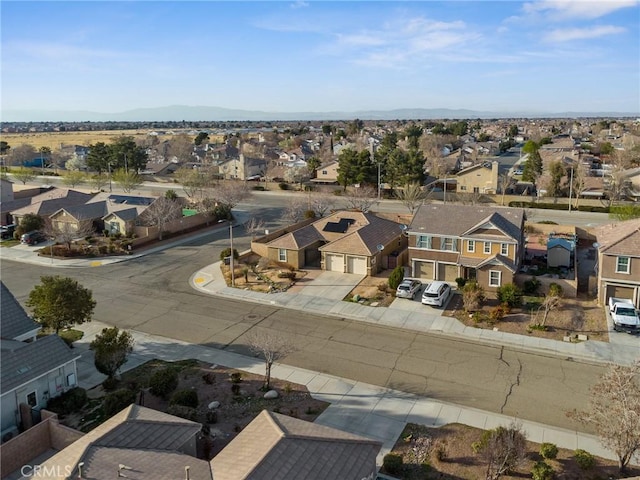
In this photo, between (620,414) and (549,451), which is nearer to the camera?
(620,414)

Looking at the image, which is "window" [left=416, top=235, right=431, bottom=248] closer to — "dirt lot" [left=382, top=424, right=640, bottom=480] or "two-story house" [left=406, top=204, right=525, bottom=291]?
"two-story house" [left=406, top=204, right=525, bottom=291]

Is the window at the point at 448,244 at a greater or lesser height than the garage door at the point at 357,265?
greater

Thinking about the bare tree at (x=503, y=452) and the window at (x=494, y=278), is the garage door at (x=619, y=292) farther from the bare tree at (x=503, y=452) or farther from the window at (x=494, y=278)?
the bare tree at (x=503, y=452)

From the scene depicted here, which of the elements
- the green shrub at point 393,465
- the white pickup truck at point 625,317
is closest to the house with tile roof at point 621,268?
the white pickup truck at point 625,317

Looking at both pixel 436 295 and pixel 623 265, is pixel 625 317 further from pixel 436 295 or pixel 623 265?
pixel 436 295

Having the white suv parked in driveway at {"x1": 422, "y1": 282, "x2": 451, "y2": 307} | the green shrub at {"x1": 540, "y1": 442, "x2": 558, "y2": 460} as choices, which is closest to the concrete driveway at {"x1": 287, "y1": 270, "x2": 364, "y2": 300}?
the white suv parked in driveway at {"x1": 422, "y1": 282, "x2": 451, "y2": 307}

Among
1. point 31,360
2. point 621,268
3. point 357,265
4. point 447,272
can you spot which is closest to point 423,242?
point 447,272

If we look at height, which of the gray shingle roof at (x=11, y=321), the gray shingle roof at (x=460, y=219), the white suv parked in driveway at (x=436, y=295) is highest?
the gray shingle roof at (x=460, y=219)
